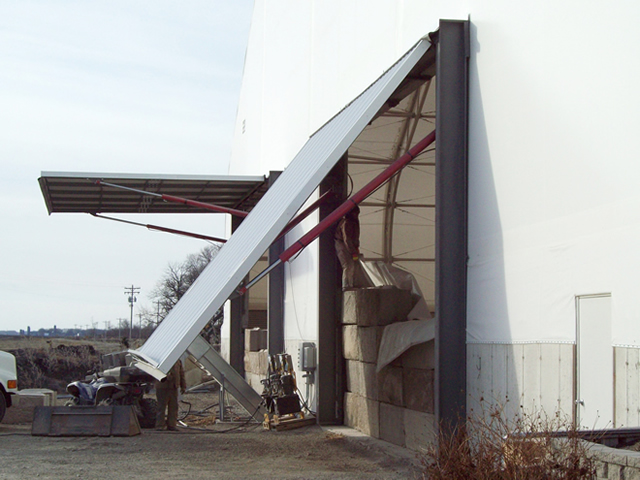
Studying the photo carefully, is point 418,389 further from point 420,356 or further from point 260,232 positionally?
point 260,232

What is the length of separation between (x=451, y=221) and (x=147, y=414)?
28.9ft

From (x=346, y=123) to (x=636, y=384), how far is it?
694 cm

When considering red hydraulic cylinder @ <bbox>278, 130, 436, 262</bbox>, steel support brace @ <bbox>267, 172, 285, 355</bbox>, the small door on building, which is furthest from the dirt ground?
steel support brace @ <bbox>267, 172, 285, 355</bbox>

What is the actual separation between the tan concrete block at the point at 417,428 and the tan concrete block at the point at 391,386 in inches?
13.5

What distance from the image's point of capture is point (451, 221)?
1085 centimetres

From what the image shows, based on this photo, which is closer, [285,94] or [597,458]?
[597,458]

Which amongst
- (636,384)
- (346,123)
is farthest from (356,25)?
(636,384)

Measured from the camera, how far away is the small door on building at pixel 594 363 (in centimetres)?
790

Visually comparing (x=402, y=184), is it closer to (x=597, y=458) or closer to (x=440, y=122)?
(x=440, y=122)

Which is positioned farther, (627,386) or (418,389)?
(418,389)

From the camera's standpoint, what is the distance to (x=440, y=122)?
35.8 ft

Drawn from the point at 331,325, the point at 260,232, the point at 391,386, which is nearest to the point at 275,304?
the point at 331,325

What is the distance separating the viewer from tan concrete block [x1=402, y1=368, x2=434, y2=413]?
12.6 m

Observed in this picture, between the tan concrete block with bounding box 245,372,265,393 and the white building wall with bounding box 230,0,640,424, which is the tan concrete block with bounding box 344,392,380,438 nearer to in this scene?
the white building wall with bounding box 230,0,640,424
